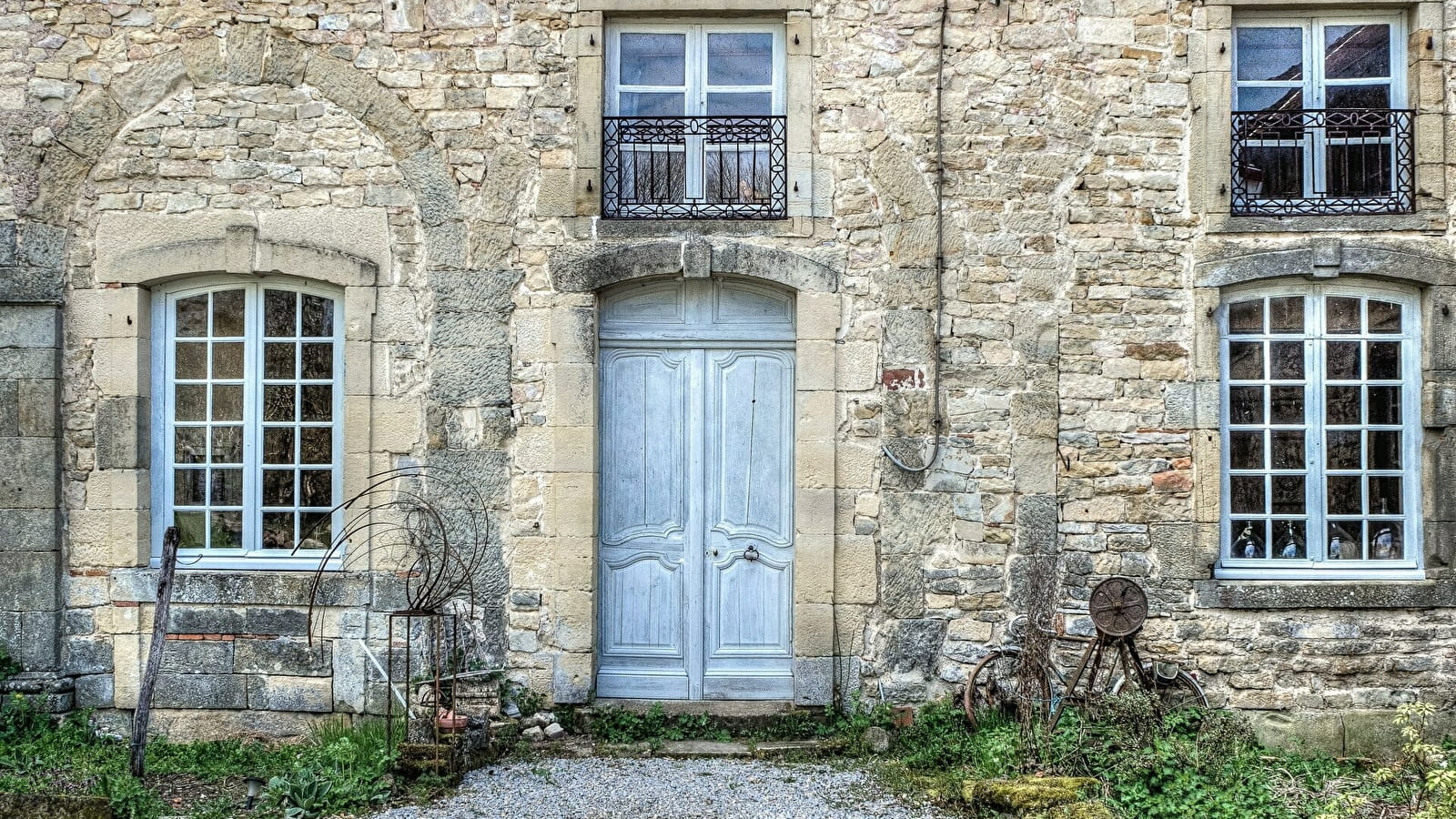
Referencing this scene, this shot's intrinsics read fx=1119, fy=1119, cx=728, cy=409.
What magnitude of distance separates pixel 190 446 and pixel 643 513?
101 inches

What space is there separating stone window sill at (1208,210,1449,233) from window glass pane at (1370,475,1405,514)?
1.37 m

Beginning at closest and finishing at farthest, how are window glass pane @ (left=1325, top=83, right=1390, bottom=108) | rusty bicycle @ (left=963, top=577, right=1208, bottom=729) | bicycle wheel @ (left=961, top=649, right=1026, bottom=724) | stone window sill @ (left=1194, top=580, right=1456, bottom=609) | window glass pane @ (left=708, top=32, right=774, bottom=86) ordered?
rusty bicycle @ (left=963, top=577, right=1208, bottom=729)
bicycle wheel @ (left=961, top=649, right=1026, bottom=724)
stone window sill @ (left=1194, top=580, right=1456, bottom=609)
window glass pane @ (left=1325, top=83, right=1390, bottom=108)
window glass pane @ (left=708, top=32, right=774, bottom=86)

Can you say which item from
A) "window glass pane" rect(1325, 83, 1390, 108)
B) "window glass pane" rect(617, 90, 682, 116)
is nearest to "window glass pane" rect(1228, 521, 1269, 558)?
"window glass pane" rect(1325, 83, 1390, 108)

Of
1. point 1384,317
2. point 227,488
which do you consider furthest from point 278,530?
point 1384,317

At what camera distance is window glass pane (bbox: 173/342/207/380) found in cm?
627

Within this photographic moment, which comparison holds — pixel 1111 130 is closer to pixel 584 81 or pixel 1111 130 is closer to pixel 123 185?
pixel 584 81

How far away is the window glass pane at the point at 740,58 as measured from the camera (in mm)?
6270

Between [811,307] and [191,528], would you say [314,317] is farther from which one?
[811,307]

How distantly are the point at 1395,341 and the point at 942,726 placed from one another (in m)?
3.25

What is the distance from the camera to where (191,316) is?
6.27 metres

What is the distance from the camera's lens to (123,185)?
20.2 ft

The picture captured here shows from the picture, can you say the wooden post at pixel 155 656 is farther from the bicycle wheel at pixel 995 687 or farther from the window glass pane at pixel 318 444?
the bicycle wheel at pixel 995 687

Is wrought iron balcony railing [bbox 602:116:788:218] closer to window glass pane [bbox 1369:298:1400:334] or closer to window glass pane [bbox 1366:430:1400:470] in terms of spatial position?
window glass pane [bbox 1369:298:1400:334]

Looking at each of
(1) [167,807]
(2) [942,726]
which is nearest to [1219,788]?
(2) [942,726]
